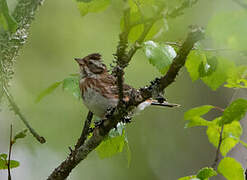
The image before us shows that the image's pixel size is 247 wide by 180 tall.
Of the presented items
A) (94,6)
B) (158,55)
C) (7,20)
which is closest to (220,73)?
(158,55)

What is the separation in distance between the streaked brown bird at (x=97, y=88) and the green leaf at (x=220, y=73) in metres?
1.18

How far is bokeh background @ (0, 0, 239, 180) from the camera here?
26.1ft

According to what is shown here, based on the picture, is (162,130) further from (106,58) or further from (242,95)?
(242,95)

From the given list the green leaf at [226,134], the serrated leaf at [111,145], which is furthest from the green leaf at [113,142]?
the green leaf at [226,134]

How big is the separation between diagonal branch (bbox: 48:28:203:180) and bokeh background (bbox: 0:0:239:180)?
4.12 m

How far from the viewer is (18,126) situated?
8641mm

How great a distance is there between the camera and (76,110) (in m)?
8.43

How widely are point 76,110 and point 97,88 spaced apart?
4.12 meters

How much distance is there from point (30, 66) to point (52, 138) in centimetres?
129

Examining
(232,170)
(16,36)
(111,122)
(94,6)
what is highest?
(94,6)

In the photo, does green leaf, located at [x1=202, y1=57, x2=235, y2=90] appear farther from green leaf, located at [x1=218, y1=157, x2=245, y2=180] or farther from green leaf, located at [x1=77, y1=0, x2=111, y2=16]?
green leaf, located at [x1=77, y1=0, x2=111, y2=16]

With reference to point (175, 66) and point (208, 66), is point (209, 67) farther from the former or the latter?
point (175, 66)

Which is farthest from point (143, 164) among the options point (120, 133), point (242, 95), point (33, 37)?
point (120, 133)

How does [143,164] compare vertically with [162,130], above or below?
below
